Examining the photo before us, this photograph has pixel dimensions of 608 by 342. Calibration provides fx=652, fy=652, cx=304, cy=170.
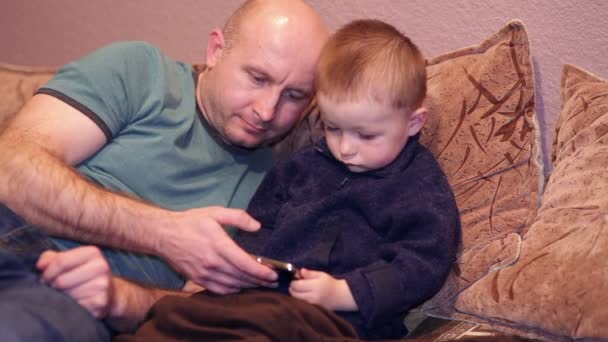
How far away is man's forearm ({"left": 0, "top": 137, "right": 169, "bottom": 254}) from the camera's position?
1284mm

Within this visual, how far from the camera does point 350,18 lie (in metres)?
1.83

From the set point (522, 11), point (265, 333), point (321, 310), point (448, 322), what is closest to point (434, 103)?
point (522, 11)

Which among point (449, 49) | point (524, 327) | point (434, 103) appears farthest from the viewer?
point (449, 49)

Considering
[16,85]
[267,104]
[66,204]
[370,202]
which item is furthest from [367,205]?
[16,85]

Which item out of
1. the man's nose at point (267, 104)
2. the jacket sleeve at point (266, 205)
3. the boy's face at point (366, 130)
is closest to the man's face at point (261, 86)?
the man's nose at point (267, 104)

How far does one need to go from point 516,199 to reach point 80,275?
0.84 metres

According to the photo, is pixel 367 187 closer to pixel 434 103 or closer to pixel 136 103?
pixel 434 103

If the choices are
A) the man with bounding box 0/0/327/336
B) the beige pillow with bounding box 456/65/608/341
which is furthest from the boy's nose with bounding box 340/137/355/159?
the beige pillow with bounding box 456/65/608/341

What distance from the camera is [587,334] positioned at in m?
1.02

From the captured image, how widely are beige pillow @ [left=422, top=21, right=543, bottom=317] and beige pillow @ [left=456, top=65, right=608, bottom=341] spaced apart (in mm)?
37

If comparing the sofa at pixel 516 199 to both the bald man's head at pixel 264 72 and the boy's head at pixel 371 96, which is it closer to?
the boy's head at pixel 371 96

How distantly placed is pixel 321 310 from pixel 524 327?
354 mm

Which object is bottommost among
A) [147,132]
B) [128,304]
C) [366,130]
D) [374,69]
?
[128,304]

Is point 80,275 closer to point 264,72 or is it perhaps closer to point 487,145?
point 264,72
